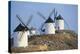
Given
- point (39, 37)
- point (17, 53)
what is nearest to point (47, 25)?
point (39, 37)

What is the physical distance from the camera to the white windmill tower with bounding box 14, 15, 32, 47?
1.58m

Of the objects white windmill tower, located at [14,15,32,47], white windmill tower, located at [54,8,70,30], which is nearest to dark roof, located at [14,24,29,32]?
white windmill tower, located at [14,15,32,47]

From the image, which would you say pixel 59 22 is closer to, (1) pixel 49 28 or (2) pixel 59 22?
(2) pixel 59 22

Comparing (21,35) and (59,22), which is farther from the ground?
(59,22)

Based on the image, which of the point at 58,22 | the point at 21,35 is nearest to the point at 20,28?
the point at 21,35

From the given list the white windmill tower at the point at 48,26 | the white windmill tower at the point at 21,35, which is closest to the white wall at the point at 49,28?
the white windmill tower at the point at 48,26

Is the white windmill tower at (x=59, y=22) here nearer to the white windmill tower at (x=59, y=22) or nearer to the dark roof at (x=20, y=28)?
the white windmill tower at (x=59, y=22)

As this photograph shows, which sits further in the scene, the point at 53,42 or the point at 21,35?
the point at 53,42

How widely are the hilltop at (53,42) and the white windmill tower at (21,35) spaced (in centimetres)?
4

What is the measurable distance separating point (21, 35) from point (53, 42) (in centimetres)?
33

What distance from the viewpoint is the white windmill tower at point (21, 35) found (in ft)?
5.18

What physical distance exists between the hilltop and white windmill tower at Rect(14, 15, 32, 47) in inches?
1.6

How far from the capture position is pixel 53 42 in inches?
67.0

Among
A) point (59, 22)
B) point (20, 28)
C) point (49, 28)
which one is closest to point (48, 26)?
point (49, 28)
